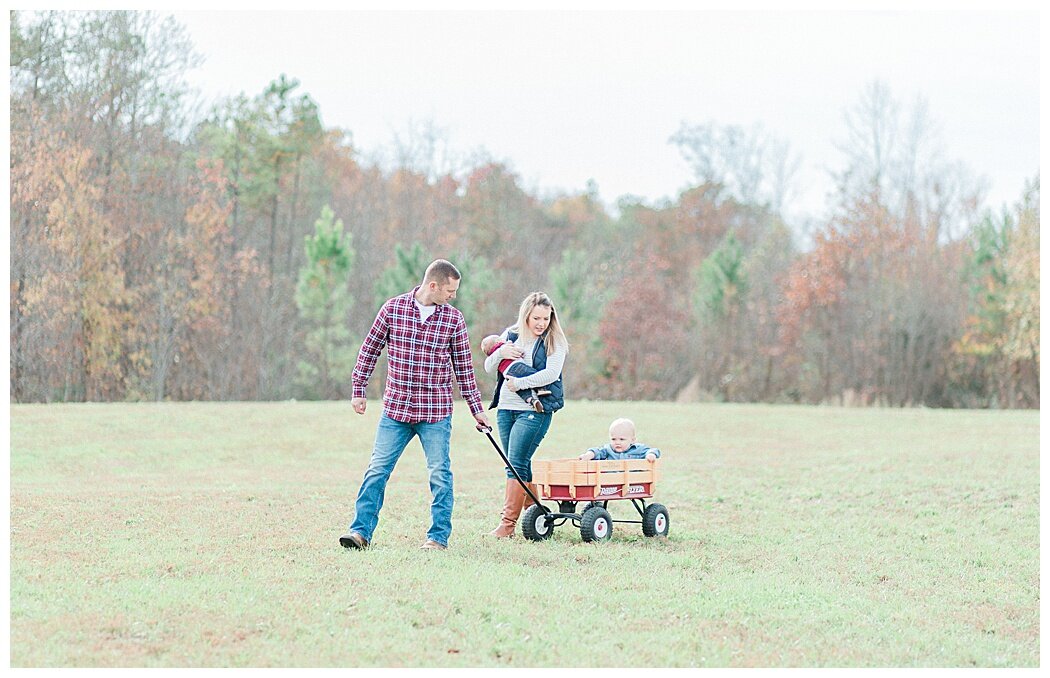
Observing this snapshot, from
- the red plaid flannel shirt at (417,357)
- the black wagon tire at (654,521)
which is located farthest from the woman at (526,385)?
the black wagon tire at (654,521)

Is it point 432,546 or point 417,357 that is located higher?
point 417,357

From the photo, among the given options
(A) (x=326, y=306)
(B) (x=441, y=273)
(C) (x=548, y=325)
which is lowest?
(C) (x=548, y=325)

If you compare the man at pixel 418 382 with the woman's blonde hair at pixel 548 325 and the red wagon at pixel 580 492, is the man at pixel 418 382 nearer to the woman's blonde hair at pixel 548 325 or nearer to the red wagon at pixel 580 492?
the woman's blonde hair at pixel 548 325

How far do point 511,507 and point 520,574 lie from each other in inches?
61.6

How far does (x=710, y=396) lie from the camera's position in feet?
121

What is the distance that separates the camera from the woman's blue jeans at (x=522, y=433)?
26.8 feet

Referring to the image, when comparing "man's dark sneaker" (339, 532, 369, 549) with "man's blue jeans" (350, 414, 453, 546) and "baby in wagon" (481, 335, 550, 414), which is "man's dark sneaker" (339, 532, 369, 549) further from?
"baby in wagon" (481, 335, 550, 414)

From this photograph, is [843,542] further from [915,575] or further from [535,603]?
[535,603]

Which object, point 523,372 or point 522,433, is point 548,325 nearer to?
point 523,372

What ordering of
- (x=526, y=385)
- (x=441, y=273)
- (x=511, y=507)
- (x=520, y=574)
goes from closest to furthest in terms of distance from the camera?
(x=520, y=574)
(x=441, y=273)
(x=526, y=385)
(x=511, y=507)

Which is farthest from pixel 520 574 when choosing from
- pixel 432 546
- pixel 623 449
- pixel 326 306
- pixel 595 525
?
pixel 326 306

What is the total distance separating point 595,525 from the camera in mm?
8078

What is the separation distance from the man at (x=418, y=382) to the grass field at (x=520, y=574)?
0.37m
